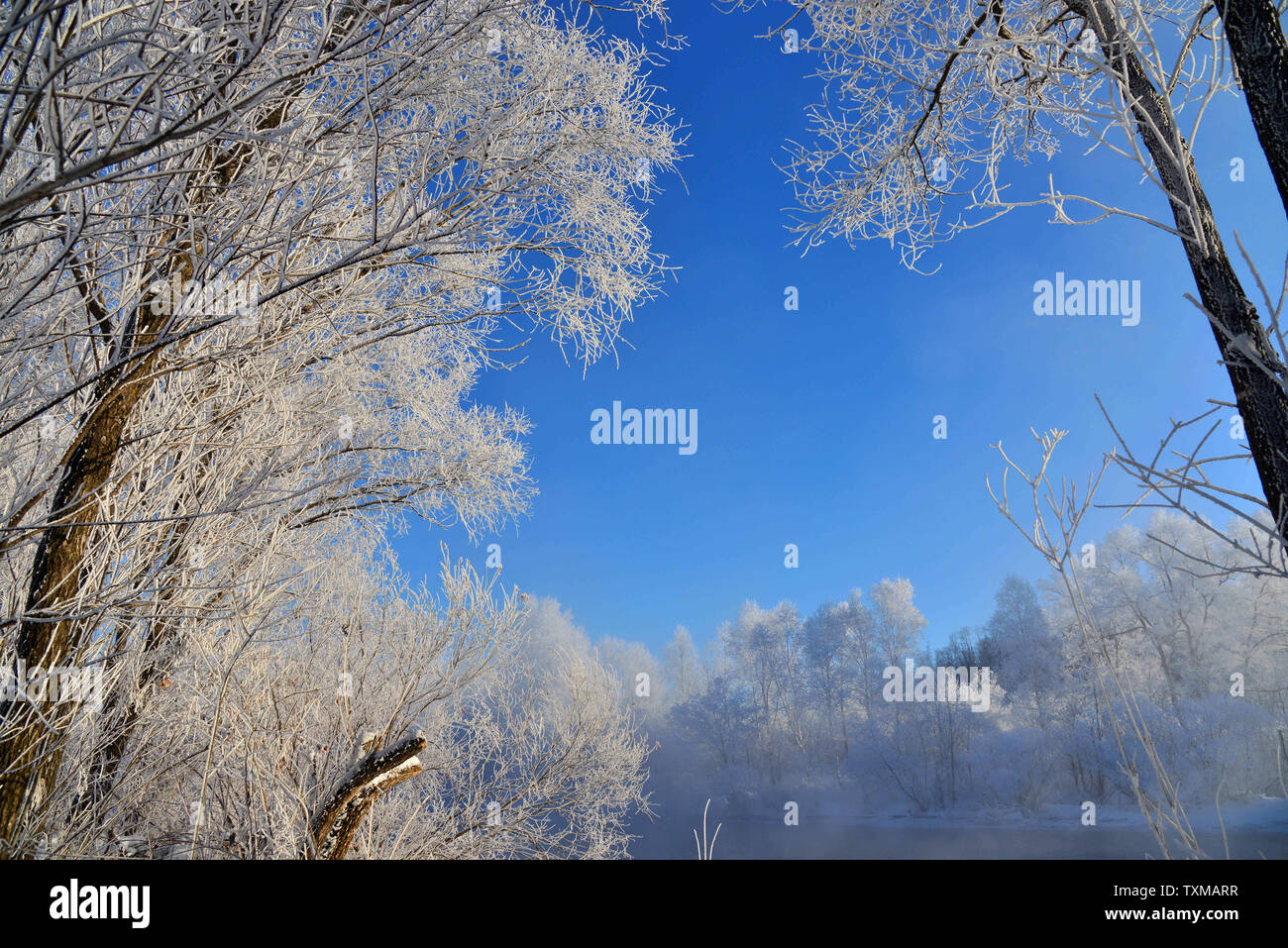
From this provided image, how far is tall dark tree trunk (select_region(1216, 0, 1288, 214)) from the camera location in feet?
5.48

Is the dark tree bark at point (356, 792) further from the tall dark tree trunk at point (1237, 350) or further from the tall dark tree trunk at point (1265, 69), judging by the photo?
the tall dark tree trunk at point (1265, 69)

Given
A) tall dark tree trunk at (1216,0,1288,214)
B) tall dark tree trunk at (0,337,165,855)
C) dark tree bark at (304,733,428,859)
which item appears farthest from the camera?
dark tree bark at (304,733,428,859)

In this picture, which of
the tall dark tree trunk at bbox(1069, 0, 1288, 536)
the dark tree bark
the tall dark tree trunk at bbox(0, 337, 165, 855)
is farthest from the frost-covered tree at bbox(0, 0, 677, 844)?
the tall dark tree trunk at bbox(1069, 0, 1288, 536)

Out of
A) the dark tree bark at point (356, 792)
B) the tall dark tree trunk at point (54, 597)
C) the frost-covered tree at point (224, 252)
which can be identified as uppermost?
the frost-covered tree at point (224, 252)

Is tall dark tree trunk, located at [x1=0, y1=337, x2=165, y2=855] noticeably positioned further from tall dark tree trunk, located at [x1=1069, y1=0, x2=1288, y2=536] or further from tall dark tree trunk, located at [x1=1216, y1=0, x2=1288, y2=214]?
tall dark tree trunk, located at [x1=1216, y1=0, x2=1288, y2=214]

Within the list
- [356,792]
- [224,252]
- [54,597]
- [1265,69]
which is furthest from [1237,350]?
[356,792]

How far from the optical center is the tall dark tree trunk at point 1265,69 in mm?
1670

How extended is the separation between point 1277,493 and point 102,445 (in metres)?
3.68

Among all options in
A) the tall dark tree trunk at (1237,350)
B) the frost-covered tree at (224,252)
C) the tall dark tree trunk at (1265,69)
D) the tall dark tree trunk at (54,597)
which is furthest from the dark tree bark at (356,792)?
the tall dark tree trunk at (1265,69)

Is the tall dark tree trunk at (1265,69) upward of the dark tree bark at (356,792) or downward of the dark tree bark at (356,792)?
upward

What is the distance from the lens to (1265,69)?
173 cm

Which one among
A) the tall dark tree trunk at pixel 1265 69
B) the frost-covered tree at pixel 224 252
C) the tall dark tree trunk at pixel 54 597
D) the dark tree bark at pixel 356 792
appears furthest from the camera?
the dark tree bark at pixel 356 792
